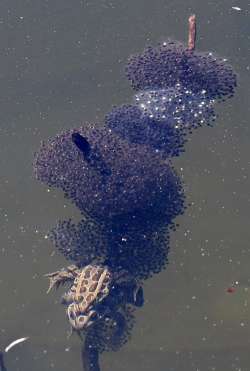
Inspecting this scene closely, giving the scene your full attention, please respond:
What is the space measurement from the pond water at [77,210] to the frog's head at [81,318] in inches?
53.1

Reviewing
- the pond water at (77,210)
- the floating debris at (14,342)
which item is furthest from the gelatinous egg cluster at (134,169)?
the floating debris at (14,342)

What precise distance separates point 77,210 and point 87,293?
182 centimetres

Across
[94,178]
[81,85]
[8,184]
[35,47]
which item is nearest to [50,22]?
[35,47]

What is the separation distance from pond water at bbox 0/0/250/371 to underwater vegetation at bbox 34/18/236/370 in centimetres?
52

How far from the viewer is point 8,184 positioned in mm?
8164

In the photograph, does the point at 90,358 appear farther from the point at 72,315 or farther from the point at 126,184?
the point at 126,184

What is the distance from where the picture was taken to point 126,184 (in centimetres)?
658

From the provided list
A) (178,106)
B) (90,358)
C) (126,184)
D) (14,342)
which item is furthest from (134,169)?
(14,342)

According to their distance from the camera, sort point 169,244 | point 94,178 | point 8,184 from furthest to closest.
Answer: point 8,184 → point 169,244 → point 94,178

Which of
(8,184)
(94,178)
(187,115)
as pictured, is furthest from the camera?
(8,184)

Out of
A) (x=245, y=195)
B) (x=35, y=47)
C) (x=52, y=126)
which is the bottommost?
(x=245, y=195)

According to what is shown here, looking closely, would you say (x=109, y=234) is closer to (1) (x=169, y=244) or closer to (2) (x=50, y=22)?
(1) (x=169, y=244)

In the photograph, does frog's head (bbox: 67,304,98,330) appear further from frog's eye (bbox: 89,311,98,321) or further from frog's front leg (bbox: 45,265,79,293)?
frog's front leg (bbox: 45,265,79,293)

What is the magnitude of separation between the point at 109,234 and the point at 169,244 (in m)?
1.12
